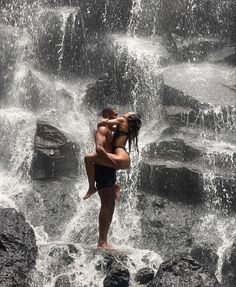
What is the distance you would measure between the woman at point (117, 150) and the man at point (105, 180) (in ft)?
0.25

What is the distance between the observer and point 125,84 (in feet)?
49.1

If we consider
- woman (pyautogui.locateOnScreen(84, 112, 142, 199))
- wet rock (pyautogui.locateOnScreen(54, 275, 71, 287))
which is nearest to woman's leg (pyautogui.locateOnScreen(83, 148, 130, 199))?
woman (pyautogui.locateOnScreen(84, 112, 142, 199))

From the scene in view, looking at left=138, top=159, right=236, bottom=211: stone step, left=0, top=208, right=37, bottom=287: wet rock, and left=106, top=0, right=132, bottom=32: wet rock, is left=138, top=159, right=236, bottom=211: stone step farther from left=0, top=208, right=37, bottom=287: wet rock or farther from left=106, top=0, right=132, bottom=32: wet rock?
left=106, top=0, right=132, bottom=32: wet rock

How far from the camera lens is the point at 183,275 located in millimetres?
6848

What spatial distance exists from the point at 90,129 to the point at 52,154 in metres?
1.74

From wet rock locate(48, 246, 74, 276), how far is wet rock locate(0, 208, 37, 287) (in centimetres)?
33

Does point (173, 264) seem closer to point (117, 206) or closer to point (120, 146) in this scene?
point (120, 146)

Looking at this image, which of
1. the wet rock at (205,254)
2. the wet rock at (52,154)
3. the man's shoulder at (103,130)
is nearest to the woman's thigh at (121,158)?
the man's shoulder at (103,130)

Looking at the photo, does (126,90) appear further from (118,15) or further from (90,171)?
(90,171)

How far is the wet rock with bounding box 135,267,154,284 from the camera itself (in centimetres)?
770

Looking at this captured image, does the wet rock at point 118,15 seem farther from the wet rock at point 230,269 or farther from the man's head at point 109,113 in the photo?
the wet rock at point 230,269

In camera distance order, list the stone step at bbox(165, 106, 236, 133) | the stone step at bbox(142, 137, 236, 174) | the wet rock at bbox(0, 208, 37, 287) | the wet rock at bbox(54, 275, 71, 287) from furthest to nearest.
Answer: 1. the stone step at bbox(165, 106, 236, 133)
2. the stone step at bbox(142, 137, 236, 174)
3. the wet rock at bbox(54, 275, 71, 287)
4. the wet rock at bbox(0, 208, 37, 287)

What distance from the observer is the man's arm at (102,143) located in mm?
7730

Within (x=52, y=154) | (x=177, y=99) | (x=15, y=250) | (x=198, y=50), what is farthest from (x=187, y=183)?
(x=198, y=50)
